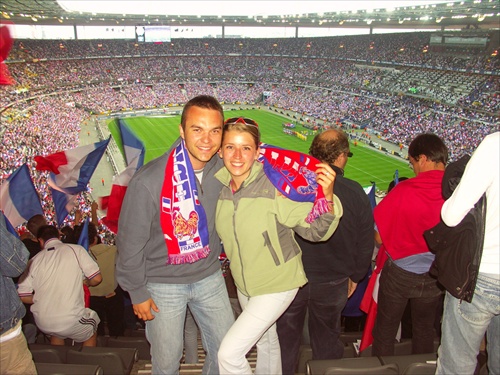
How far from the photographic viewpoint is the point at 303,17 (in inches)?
2694

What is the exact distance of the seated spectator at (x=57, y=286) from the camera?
13.1ft

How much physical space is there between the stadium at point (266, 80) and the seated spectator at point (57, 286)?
13121 mm

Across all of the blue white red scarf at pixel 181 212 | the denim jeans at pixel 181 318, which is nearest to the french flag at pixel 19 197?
the denim jeans at pixel 181 318

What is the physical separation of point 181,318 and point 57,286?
1604 mm

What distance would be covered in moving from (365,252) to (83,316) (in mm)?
3028

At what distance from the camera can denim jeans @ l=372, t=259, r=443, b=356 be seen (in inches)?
146

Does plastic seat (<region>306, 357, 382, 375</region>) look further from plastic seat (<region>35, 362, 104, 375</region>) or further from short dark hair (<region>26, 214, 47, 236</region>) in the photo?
short dark hair (<region>26, 214, 47, 236</region>)

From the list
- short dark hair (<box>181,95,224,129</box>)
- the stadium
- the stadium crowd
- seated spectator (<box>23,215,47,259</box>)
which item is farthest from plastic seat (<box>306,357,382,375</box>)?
the stadium crowd

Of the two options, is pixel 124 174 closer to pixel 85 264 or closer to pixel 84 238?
pixel 84 238

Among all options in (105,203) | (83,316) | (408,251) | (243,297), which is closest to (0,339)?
(83,316)

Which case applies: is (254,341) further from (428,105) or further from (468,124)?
(428,105)

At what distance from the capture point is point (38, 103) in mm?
49781

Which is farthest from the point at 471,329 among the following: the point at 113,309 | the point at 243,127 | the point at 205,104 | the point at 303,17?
the point at 303,17

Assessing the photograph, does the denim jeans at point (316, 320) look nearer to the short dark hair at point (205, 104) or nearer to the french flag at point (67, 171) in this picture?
the short dark hair at point (205, 104)
